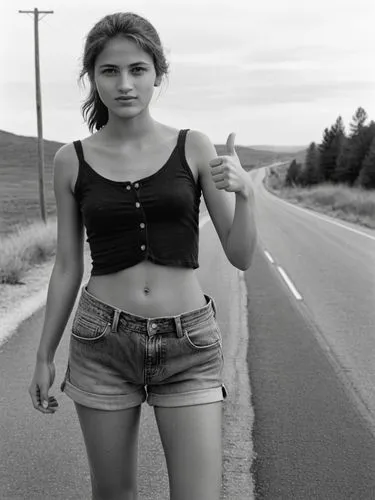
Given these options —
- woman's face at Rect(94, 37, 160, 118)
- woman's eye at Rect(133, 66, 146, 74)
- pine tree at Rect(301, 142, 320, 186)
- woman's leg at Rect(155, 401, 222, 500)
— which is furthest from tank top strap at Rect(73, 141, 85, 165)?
pine tree at Rect(301, 142, 320, 186)

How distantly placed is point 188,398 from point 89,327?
0.36m

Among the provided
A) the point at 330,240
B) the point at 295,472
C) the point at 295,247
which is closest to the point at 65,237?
the point at 295,472

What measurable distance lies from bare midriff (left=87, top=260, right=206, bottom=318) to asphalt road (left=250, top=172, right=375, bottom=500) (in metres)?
1.85

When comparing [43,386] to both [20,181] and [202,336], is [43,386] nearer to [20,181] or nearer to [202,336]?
[202,336]

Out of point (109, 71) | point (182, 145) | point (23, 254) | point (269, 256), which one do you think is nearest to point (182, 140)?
point (182, 145)

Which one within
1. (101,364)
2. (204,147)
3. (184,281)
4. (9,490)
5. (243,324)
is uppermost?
(204,147)

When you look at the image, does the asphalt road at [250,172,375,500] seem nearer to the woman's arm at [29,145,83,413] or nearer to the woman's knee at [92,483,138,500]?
the woman's knee at [92,483,138,500]

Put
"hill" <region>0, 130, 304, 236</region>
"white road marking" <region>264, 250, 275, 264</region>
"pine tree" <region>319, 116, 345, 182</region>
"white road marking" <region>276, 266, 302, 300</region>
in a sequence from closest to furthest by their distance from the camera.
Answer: "white road marking" <region>276, 266, 302, 300</region>
"white road marking" <region>264, 250, 275, 264</region>
"hill" <region>0, 130, 304, 236</region>
"pine tree" <region>319, 116, 345, 182</region>

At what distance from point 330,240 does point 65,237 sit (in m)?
17.1

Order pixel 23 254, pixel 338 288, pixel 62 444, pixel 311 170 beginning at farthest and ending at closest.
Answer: pixel 311 170 → pixel 23 254 → pixel 338 288 → pixel 62 444

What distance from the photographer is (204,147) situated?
2145mm

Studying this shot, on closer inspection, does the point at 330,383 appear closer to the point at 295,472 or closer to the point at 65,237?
the point at 295,472

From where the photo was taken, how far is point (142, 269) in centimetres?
214

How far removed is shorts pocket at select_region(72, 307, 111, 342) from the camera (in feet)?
6.95
